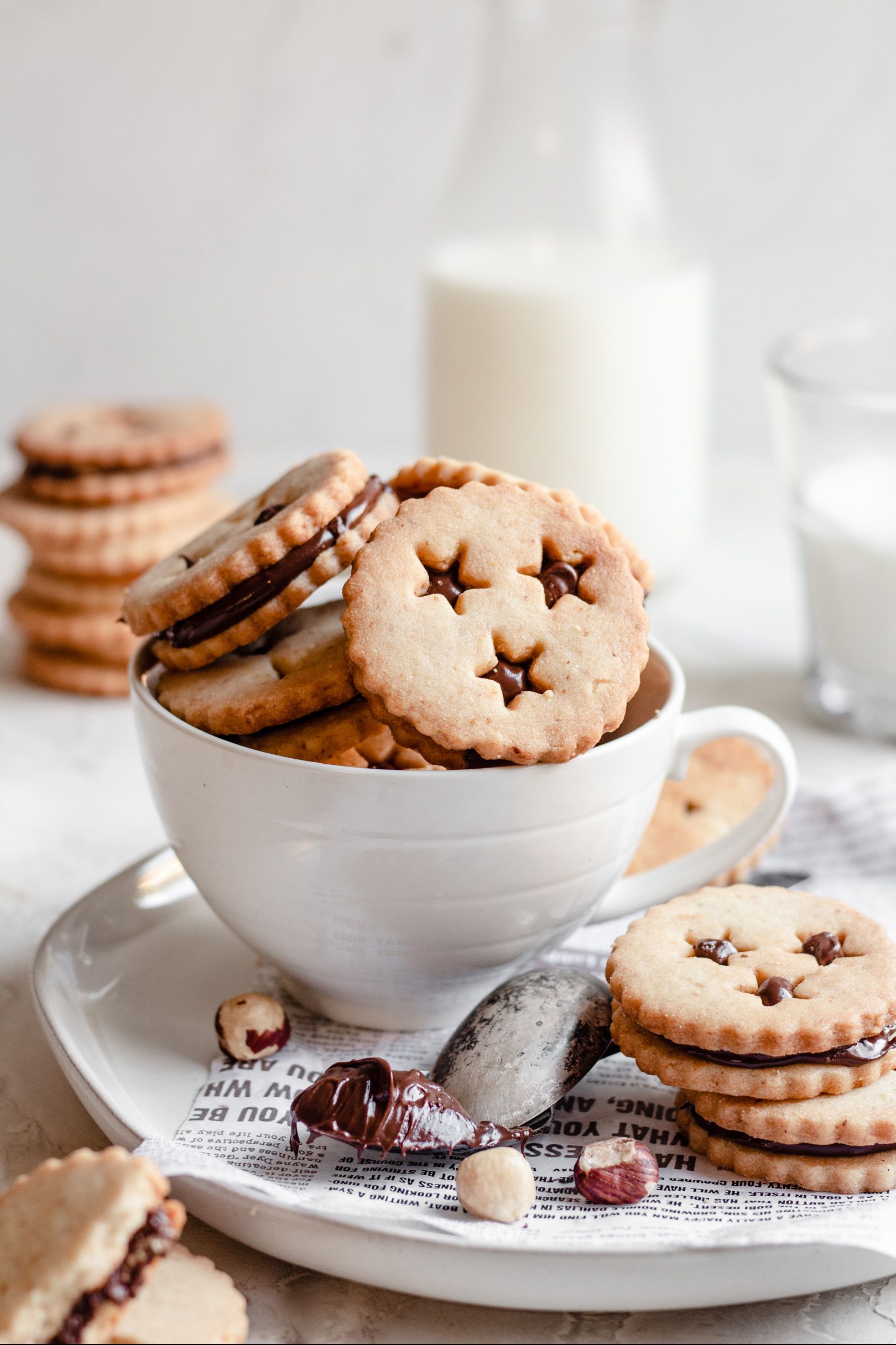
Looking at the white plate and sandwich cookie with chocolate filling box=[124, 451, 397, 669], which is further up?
sandwich cookie with chocolate filling box=[124, 451, 397, 669]

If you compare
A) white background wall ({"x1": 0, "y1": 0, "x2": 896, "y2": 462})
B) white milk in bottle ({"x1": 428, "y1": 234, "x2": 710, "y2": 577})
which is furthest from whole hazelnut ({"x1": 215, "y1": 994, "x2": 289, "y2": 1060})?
white background wall ({"x1": 0, "y1": 0, "x2": 896, "y2": 462})

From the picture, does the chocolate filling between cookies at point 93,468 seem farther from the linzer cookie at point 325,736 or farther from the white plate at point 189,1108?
the linzer cookie at point 325,736

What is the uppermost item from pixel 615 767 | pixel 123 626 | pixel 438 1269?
pixel 615 767

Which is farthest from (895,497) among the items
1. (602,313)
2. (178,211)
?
(178,211)

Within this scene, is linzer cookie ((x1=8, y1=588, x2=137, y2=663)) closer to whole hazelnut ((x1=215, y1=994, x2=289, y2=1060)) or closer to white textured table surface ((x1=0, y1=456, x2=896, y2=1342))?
white textured table surface ((x1=0, y1=456, x2=896, y2=1342))

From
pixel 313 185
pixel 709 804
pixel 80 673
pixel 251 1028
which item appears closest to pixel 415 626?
pixel 251 1028

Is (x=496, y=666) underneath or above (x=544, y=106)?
underneath

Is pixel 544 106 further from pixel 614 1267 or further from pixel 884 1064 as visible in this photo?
pixel 614 1267

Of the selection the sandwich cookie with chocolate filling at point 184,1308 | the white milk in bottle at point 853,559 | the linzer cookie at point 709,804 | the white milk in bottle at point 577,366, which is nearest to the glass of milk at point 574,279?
the white milk in bottle at point 577,366
